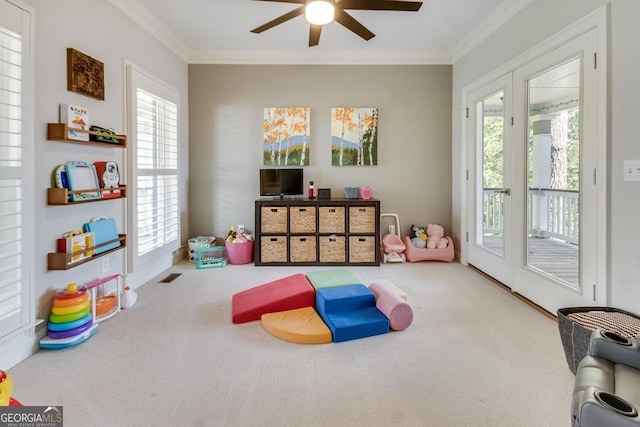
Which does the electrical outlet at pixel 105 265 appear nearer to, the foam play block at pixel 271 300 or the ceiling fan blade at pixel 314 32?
the foam play block at pixel 271 300

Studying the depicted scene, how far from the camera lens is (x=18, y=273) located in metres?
2.10

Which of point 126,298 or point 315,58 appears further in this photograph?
point 315,58

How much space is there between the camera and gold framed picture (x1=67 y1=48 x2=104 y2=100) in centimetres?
252

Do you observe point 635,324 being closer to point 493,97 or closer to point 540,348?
point 540,348

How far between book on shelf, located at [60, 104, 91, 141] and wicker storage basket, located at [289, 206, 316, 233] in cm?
235

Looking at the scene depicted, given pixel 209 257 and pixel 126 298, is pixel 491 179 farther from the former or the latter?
pixel 126 298

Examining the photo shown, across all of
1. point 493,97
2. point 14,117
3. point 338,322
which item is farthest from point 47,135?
point 493,97

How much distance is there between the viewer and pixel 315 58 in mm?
4699

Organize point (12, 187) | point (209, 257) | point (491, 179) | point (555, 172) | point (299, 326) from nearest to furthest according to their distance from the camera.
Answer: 1. point (12, 187)
2. point (299, 326)
3. point (555, 172)
4. point (491, 179)
5. point (209, 257)

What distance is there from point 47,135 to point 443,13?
12.2ft

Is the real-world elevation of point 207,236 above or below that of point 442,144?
below

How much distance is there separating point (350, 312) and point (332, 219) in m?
1.92

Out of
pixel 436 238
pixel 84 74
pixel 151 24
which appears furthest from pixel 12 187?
pixel 436 238

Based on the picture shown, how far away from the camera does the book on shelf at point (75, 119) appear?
2.43m
